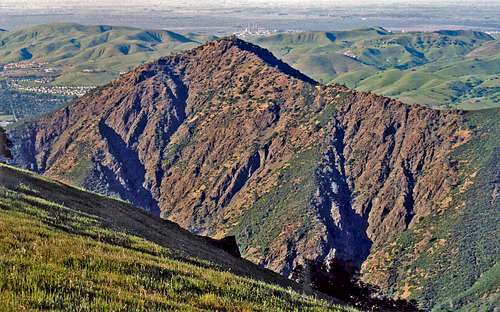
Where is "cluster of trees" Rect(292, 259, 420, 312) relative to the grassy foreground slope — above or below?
below

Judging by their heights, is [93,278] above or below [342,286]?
above

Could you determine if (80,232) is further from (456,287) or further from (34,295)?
(456,287)

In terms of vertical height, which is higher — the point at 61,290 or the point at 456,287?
the point at 61,290

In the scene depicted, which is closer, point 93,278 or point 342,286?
point 93,278

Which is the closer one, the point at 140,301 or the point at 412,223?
the point at 140,301

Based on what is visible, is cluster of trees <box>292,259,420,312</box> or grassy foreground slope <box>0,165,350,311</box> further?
cluster of trees <box>292,259,420,312</box>

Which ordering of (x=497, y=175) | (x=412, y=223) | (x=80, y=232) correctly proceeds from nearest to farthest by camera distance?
(x=80, y=232)
(x=497, y=175)
(x=412, y=223)

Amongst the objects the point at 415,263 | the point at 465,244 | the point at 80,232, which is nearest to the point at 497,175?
the point at 465,244

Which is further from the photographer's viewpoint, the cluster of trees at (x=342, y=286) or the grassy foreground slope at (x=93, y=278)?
the cluster of trees at (x=342, y=286)
